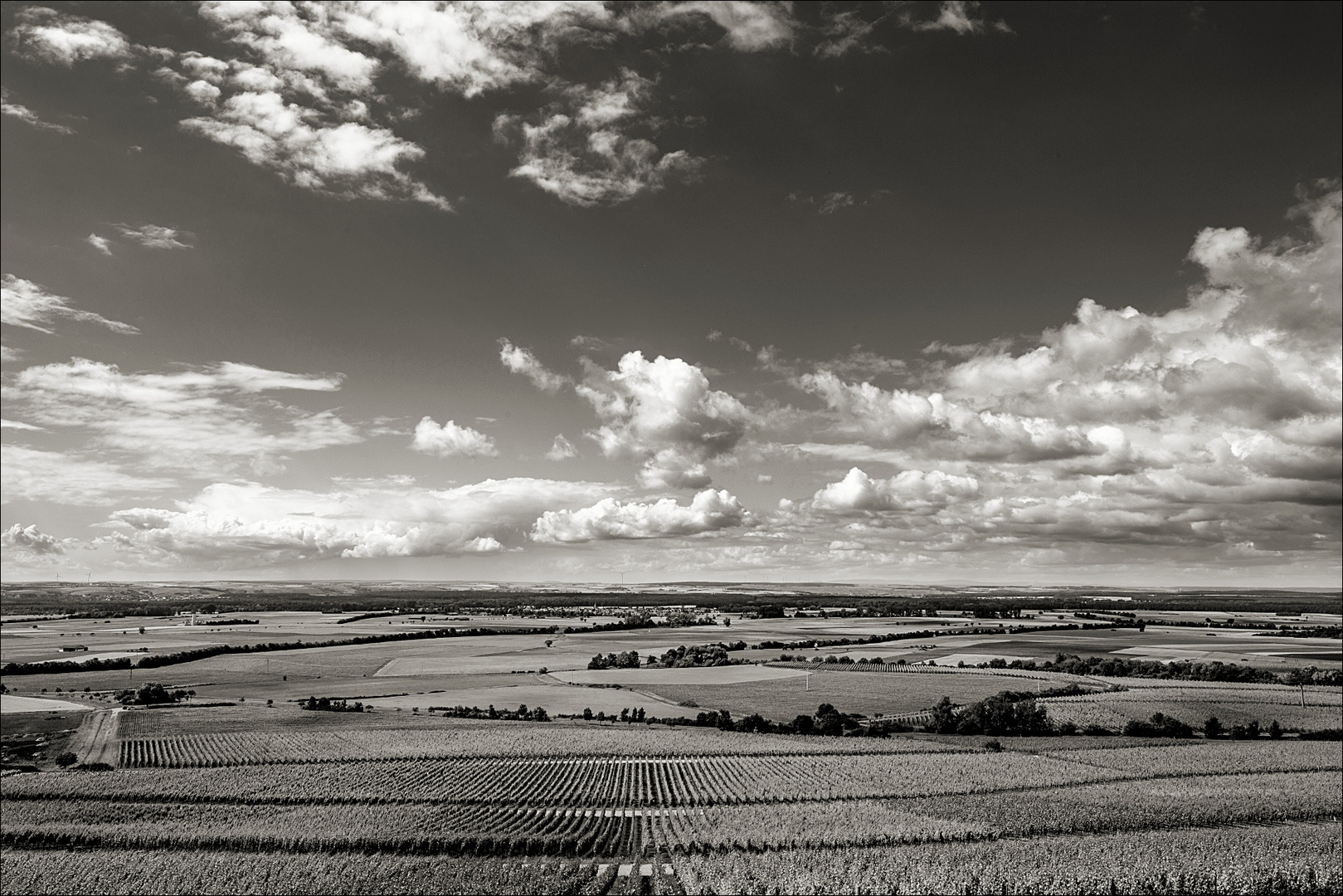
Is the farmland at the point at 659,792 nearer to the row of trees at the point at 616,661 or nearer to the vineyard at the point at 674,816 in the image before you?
the vineyard at the point at 674,816

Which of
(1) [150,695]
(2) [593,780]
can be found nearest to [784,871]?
(2) [593,780]

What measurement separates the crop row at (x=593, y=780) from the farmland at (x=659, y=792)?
30cm

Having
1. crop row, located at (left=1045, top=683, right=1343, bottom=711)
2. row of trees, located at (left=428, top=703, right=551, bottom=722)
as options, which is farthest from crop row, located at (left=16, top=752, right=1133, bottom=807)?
crop row, located at (left=1045, top=683, right=1343, bottom=711)

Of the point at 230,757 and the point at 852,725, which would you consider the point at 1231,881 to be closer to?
the point at 852,725

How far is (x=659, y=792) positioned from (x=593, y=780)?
5986 millimetres

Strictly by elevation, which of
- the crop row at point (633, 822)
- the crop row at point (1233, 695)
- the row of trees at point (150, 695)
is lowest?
the row of trees at point (150, 695)

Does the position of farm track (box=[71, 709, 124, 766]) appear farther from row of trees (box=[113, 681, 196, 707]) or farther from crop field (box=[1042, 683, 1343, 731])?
crop field (box=[1042, 683, 1343, 731])

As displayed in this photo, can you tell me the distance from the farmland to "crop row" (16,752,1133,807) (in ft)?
0.97

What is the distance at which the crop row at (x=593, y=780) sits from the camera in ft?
181

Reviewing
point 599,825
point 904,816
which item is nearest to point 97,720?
point 599,825

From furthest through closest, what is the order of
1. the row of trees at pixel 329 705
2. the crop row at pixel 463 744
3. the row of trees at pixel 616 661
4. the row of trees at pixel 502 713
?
the row of trees at pixel 616 661, the row of trees at pixel 329 705, the row of trees at pixel 502 713, the crop row at pixel 463 744

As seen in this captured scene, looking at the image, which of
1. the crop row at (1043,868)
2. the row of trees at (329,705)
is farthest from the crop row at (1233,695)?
the row of trees at (329,705)

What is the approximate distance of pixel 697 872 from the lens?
41.1 metres

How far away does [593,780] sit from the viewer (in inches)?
2367
